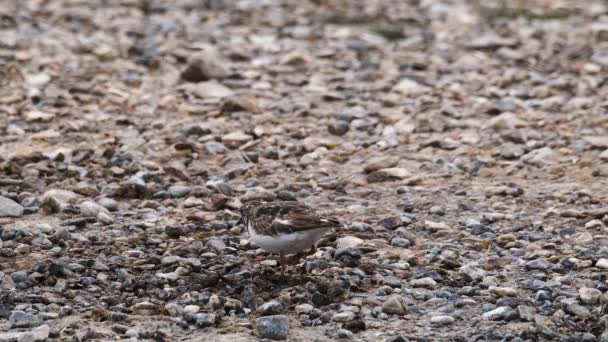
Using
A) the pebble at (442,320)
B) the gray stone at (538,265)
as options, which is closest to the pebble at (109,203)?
the pebble at (442,320)

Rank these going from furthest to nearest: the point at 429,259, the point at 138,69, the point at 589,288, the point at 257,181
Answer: the point at 138,69 → the point at 257,181 → the point at 429,259 → the point at 589,288

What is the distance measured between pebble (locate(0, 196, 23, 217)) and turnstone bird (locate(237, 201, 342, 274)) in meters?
2.41

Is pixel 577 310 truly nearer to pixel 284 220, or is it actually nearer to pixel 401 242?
pixel 401 242

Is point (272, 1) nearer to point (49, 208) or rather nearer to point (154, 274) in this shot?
point (49, 208)

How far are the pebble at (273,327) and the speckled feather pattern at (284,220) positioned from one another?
2.92 feet

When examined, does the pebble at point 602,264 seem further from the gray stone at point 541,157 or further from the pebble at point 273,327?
the gray stone at point 541,157

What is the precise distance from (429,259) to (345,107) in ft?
16.1

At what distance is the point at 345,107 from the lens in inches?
520

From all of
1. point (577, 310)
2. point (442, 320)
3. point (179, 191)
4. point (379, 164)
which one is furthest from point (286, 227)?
point (379, 164)

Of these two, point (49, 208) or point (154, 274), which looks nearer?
point (154, 274)

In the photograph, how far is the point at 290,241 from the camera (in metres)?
7.93

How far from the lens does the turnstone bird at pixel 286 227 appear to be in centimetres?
787

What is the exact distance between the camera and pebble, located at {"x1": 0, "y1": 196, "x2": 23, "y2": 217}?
950 centimetres

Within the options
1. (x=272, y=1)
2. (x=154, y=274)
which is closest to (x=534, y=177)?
(x=154, y=274)
